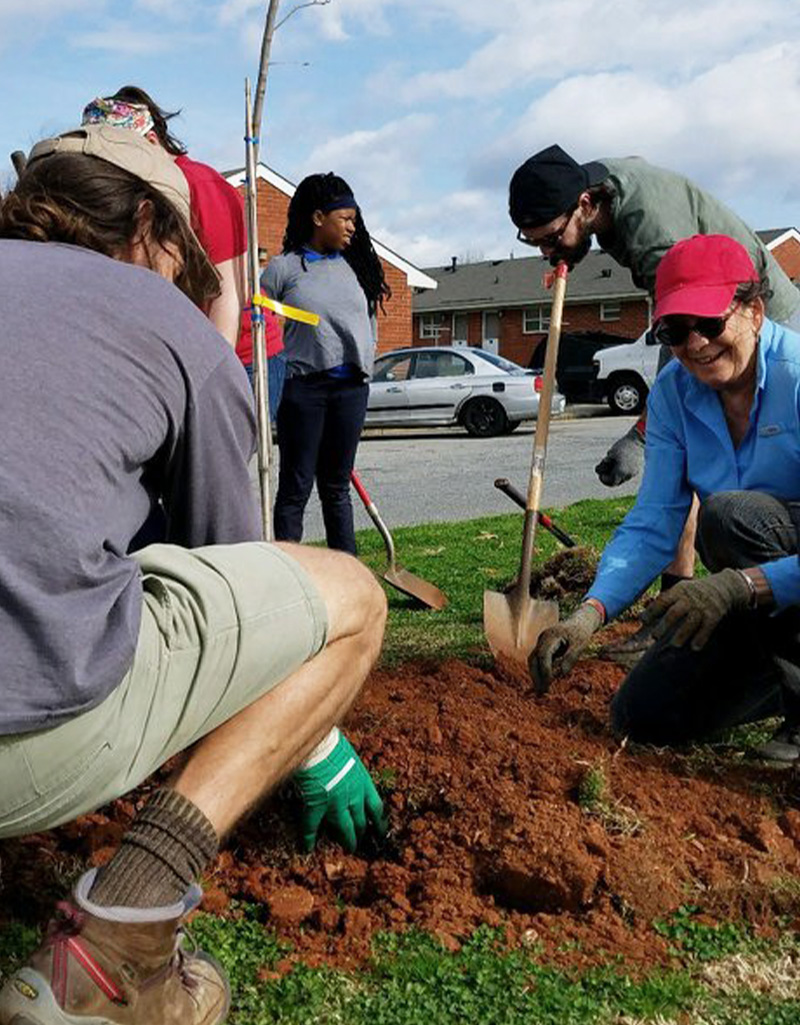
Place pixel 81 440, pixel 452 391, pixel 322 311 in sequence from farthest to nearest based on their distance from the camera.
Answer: pixel 452 391
pixel 322 311
pixel 81 440

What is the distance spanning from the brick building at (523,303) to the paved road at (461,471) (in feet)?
60.7

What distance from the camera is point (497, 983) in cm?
219

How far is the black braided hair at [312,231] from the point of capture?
5.78 metres

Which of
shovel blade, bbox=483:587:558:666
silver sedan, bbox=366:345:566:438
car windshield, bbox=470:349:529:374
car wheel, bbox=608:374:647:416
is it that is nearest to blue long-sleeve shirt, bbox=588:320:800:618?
shovel blade, bbox=483:587:558:666

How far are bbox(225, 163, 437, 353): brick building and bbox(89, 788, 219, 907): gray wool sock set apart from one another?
2654 centimetres

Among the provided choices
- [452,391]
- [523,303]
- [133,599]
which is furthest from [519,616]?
[523,303]

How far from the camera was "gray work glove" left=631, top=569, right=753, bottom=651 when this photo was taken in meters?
2.88

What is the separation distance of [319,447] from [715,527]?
317cm

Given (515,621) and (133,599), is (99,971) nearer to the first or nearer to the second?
(133,599)

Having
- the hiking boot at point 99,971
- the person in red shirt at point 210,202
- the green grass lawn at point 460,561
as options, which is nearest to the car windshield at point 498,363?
the green grass lawn at point 460,561

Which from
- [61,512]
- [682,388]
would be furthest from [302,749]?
[682,388]

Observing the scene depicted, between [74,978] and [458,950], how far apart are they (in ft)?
2.71

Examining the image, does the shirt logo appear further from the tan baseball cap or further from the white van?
the white van

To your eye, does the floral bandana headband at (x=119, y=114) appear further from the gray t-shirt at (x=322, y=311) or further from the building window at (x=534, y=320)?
the building window at (x=534, y=320)
